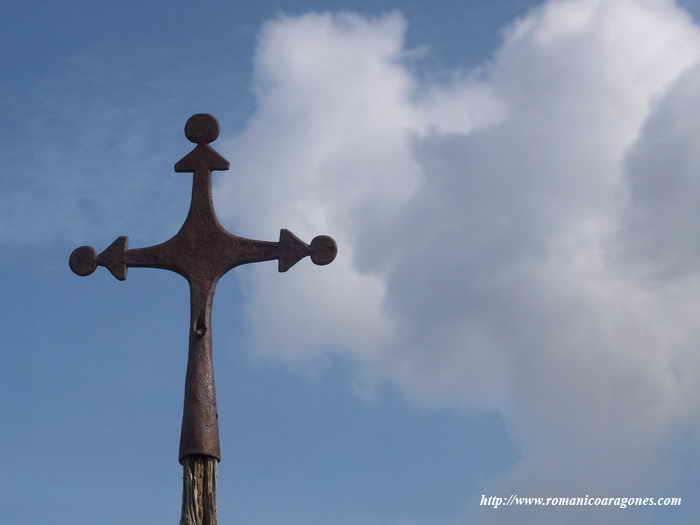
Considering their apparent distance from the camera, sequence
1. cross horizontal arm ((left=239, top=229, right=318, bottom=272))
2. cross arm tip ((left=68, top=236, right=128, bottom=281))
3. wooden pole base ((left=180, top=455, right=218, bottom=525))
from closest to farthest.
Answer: wooden pole base ((left=180, top=455, right=218, bottom=525))
cross horizontal arm ((left=239, top=229, right=318, bottom=272))
cross arm tip ((left=68, top=236, right=128, bottom=281))

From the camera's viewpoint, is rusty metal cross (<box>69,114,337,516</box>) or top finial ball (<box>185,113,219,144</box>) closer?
rusty metal cross (<box>69,114,337,516</box>)

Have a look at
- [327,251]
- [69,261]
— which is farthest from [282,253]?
[69,261]

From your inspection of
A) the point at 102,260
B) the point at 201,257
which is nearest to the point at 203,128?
the point at 201,257

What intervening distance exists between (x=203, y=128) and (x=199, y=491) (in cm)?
287

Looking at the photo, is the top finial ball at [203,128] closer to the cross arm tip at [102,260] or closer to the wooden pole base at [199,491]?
the cross arm tip at [102,260]

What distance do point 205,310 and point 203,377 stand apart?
514 millimetres

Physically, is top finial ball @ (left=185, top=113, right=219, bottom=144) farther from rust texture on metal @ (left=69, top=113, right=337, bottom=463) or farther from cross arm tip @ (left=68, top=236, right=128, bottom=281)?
cross arm tip @ (left=68, top=236, right=128, bottom=281)

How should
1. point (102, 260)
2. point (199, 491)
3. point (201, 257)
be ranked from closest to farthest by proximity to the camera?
1. point (199, 491)
2. point (201, 257)
3. point (102, 260)

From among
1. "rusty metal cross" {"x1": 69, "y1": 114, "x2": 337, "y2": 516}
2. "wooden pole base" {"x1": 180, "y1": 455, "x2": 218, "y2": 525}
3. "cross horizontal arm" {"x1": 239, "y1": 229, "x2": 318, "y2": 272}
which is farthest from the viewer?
"cross horizontal arm" {"x1": 239, "y1": 229, "x2": 318, "y2": 272}

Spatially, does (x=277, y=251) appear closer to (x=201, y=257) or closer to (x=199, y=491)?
(x=201, y=257)

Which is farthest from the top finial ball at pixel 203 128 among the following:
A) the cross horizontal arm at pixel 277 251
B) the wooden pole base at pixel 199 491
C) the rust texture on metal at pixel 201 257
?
the wooden pole base at pixel 199 491

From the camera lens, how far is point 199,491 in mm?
7625

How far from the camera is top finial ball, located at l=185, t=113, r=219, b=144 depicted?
8648 millimetres

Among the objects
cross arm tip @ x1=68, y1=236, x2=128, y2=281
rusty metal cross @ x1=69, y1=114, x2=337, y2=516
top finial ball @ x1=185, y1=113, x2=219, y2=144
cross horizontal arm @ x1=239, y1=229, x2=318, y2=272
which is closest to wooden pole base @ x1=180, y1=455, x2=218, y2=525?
rusty metal cross @ x1=69, y1=114, x2=337, y2=516
